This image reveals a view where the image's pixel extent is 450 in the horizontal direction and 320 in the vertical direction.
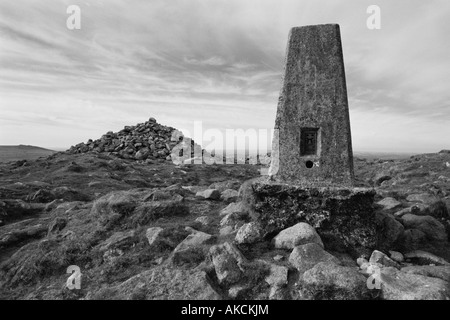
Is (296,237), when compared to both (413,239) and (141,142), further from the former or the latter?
(141,142)

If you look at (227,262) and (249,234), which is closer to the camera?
(227,262)

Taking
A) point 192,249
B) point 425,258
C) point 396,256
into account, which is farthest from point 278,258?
point 425,258

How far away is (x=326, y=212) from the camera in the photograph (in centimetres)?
722

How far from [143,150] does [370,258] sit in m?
28.4

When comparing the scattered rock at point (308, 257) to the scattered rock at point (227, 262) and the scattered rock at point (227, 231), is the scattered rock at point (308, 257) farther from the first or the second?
the scattered rock at point (227, 231)

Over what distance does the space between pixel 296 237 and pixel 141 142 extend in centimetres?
2935

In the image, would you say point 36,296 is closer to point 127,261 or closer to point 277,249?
point 127,261

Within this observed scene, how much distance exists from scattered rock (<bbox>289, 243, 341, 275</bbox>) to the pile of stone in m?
26.1

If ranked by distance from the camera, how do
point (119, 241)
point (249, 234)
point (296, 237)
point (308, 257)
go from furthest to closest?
point (119, 241) < point (249, 234) < point (296, 237) < point (308, 257)

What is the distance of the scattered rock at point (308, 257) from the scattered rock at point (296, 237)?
0.30m

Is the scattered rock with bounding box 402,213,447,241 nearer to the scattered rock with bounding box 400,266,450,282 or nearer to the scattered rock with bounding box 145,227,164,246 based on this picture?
the scattered rock with bounding box 400,266,450,282

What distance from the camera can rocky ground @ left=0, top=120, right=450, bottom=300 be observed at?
5484 mm

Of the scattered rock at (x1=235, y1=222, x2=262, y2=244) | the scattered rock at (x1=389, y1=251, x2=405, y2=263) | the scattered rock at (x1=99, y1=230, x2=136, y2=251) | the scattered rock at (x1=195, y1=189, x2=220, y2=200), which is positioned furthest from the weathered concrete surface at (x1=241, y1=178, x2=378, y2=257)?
the scattered rock at (x1=195, y1=189, x2=220, y2=200)

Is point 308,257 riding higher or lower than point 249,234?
lower
